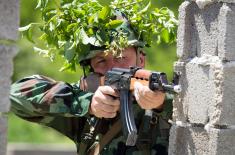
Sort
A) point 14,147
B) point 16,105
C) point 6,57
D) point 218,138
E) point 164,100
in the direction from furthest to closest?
1. point 14,147
2. point 16,105
3. point 164,100
4. point 218,138
5. point 6,57

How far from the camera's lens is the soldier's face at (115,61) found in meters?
5.05

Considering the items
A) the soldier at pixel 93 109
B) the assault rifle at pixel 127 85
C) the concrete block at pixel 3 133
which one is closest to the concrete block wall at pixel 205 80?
the assault rifle at pixel 127 85

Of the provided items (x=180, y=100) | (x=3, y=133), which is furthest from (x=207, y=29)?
(x=3, y=133)

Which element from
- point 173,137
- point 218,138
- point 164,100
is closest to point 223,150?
point 218,138

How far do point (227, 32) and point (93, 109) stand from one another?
0.98 metres

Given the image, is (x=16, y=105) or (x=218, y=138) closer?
(x=218, y=138)

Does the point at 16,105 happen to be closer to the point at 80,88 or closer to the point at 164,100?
the point at 80,88

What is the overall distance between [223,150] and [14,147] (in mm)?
11618

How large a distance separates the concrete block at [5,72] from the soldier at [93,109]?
103 cm

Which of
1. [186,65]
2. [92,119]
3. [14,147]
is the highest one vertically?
[186,65]

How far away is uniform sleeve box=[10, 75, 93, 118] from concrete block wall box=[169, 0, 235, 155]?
69 cm

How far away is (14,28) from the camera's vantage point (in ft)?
12.2

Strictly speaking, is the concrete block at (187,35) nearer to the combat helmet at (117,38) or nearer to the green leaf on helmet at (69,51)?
the combat helmet at (117,38)

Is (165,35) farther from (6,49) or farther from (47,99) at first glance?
(6,49)
